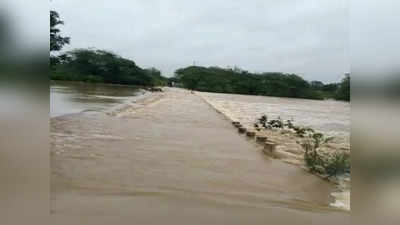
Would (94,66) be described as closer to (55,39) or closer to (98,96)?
(98,96)

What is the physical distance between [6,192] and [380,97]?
159 cm

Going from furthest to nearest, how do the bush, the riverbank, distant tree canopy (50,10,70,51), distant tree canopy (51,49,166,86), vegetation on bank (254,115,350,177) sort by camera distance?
distant tree canopy (51,49,166,86)
the bush
vegetation on bank (254,115,350,177)
the riverbank
distant tree canopy (50,10,70,51)

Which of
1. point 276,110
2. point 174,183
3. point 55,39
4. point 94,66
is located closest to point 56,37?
point 55,39

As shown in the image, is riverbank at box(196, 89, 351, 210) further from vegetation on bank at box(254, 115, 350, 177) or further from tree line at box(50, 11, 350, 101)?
tree line at box(50, 11, 350, 101)

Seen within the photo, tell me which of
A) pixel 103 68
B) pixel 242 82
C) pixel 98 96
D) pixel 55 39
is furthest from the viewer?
pixel 98 96

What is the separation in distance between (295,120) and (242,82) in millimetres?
2765

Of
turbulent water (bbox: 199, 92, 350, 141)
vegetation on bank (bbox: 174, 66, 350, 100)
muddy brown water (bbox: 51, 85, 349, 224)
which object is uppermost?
vegetation on bank (bbox: 174, 66, 350, 100)

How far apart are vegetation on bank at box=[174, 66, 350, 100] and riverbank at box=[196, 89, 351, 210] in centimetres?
24

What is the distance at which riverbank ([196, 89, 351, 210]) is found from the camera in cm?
270

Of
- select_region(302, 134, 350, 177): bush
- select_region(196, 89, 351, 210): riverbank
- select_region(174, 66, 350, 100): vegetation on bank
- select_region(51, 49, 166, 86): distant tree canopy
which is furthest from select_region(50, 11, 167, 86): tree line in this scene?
select_region(302, 134, 350, 177): bush

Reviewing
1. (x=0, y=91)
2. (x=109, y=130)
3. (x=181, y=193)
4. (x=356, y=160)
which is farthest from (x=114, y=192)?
(x=109, y=130)

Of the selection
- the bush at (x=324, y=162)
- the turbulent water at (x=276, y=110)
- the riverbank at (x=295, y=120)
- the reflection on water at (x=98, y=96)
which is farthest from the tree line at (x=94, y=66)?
the turbulent water at (x=276, y=110)

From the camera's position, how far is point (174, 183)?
3148 millimetres

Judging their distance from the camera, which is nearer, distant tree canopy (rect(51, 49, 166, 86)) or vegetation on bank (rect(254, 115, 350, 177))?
vegetation on bank (rect(254, 115, 350, 177))
